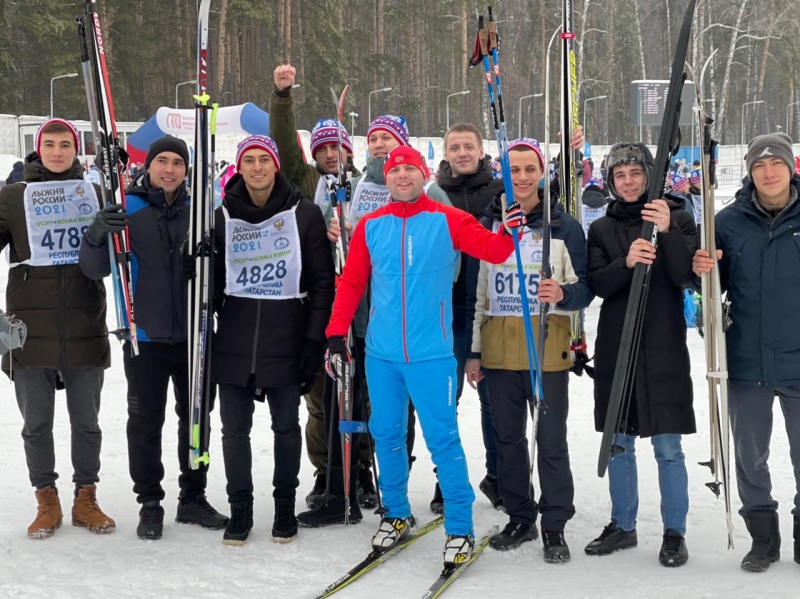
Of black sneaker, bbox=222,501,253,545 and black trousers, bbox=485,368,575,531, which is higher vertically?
black trousers, bbox=485,368,575,531

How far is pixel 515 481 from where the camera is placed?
12.4ft

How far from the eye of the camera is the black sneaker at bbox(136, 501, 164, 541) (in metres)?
3.88

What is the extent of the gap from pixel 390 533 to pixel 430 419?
0.53 m

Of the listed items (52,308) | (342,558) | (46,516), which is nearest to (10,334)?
(52,308)

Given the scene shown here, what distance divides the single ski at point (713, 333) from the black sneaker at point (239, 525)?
75.1 inches

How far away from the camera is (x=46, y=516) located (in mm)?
3926

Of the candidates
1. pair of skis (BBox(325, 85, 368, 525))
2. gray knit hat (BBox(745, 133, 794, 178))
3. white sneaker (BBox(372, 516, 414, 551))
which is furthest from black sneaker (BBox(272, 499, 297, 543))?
gray knit hat (BBox(745, 133, 794, 178))

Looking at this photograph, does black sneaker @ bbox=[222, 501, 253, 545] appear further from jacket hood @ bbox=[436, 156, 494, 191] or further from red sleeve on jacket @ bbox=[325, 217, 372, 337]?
jacket hood @ bbox=[436, 156, 494, 191]

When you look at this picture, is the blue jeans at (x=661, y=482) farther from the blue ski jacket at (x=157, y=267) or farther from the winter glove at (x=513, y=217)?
the blue ski jacket at (x=157, y=267)

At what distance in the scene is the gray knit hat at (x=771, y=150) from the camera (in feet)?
11.0

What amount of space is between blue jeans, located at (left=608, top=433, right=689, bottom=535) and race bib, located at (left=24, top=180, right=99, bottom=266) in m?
2.44

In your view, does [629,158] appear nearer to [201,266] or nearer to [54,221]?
[201,266]

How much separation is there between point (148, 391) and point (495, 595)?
171cm

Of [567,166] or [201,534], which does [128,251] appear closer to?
[201,534]
